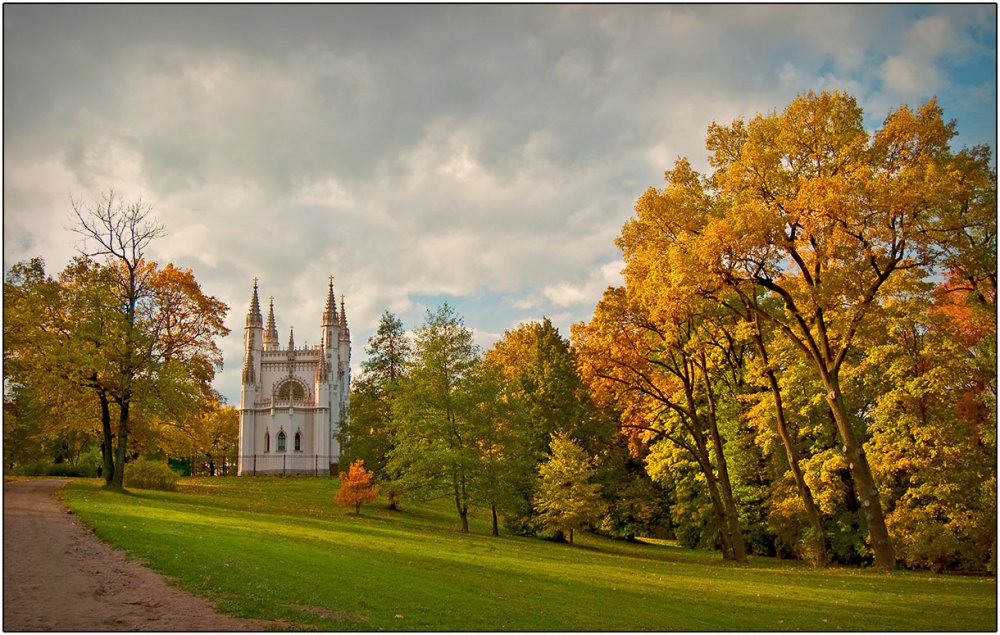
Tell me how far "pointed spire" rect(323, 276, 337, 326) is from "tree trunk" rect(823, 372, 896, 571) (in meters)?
57.6

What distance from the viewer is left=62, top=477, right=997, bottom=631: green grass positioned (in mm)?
12938

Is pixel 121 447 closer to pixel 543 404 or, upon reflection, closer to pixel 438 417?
pixel 438 417

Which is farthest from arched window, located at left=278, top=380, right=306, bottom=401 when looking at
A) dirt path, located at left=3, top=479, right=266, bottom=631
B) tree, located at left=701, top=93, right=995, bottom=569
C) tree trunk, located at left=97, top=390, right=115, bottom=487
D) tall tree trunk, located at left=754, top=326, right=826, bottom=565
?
tree, located at left=701, top=93, right=995, bottom=569

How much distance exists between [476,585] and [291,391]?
58.4m

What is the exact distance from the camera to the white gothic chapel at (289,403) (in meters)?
67.6

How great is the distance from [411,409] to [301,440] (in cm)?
3838

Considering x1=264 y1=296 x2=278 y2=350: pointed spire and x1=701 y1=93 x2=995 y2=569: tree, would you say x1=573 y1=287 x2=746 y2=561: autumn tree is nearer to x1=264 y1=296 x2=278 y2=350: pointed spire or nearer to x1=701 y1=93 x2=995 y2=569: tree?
x1=701 y1=93 x2=995 y2=569: tree

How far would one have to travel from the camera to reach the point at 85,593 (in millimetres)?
12625

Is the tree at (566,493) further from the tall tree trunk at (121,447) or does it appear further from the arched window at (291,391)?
the arched window at (291,391)

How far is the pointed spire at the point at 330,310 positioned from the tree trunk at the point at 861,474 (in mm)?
57567

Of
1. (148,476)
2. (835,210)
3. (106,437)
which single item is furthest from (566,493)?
(148,476)

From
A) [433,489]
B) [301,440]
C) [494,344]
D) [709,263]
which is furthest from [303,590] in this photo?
[301,440]

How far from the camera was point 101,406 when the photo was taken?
34.5m

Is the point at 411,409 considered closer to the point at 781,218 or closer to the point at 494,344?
the point at 781,218
